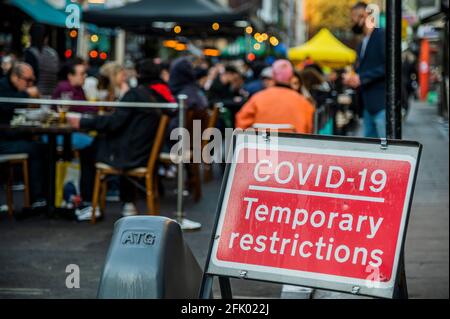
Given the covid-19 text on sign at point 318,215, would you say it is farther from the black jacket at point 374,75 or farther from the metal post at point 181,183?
the black jacket at point 374,75

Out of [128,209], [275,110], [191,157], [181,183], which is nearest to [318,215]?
[275,110]

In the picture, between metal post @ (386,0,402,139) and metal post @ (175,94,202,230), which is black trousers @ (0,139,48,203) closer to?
metal post @ (175,94,202,230)

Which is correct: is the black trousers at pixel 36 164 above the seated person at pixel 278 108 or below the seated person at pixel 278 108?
below

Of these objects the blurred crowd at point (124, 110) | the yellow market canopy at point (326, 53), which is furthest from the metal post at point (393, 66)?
the yellow market canopy at point (326, 53)

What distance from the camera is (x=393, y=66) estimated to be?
502 cm

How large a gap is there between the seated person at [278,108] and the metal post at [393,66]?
13.8ft

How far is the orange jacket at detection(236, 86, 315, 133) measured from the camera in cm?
932

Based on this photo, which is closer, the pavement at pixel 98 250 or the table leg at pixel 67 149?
the pavement at pixel 98 250

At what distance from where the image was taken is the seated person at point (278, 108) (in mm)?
9320

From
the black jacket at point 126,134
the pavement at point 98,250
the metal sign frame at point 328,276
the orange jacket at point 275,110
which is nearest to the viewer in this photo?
the metal sign frame at point 328,276

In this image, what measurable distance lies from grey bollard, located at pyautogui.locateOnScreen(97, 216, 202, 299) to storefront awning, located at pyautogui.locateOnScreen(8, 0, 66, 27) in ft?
51.2

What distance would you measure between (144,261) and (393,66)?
6.40ft

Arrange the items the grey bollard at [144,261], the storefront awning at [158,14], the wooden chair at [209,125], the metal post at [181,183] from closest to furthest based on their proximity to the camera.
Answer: the grey bollard at [144,261] → the metal post at [181,183] → the wooden chair at [209,125] → the storefront awning at [158,14]
